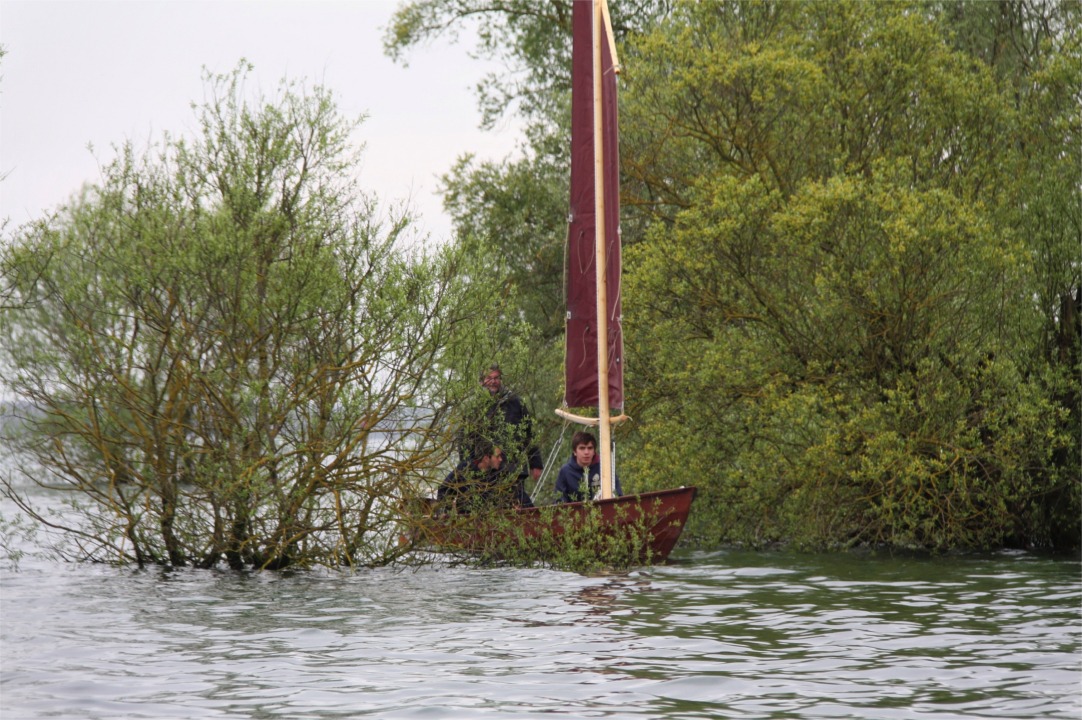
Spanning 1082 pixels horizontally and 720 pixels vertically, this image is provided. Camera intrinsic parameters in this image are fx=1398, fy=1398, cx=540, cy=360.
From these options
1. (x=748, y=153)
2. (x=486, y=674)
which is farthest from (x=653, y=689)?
(x=748, y=153)

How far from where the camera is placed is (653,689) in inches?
332

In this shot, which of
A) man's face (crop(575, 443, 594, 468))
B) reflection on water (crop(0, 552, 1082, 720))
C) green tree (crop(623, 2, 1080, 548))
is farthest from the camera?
green tree (crop(623, 2, 1080, 548))

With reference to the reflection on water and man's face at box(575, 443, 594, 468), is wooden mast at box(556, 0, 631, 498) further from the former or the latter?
the reflection on water

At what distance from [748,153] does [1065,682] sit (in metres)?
11.4

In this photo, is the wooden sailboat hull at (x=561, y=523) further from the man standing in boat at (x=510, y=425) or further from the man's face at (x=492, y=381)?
the man's face at (x=492, y=381)

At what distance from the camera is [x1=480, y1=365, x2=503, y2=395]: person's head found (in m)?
14.5

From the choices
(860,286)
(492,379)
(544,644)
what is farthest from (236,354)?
(860,286)

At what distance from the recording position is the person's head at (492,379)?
1454 cm

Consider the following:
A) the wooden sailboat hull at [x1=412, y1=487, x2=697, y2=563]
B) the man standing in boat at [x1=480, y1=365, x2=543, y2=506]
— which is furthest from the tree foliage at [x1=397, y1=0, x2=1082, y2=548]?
the man standing in boat at [x1=480, y1=365, x2=543, y2=506]

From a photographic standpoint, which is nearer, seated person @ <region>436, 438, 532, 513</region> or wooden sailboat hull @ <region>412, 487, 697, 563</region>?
seated person @ <region>436, 438, 532, 513</region>

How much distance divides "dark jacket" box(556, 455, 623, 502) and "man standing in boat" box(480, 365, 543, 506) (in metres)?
0.58

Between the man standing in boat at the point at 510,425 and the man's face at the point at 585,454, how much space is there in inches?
27.9

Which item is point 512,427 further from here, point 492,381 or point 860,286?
point 860,286

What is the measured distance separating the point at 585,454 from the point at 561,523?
135cm
